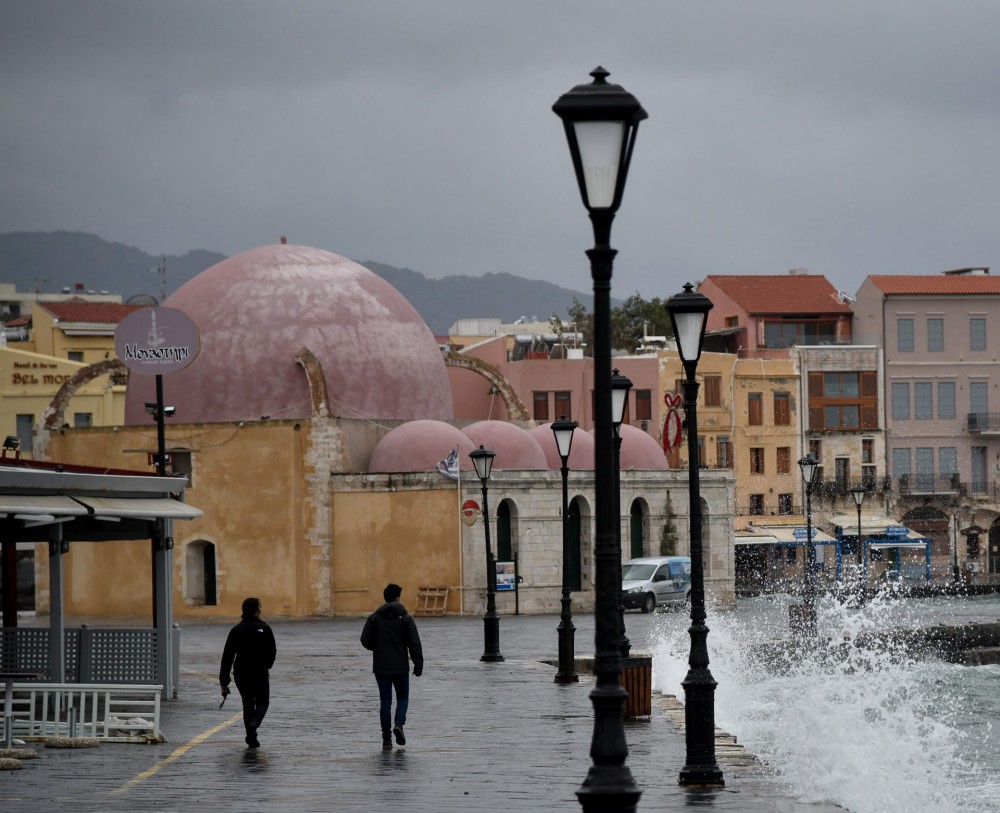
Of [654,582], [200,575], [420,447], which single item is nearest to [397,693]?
[420,447]

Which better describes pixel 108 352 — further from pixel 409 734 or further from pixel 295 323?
pixel 409 734

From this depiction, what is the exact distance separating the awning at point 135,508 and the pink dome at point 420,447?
27.6 metres

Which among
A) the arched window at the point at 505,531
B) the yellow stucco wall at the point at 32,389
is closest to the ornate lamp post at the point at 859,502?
the arched window at the point at 505,531

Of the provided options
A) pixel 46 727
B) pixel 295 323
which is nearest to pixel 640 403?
pixel 295 323

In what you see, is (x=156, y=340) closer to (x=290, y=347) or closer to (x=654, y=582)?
(x=290, y=347)

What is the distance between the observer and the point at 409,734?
60.0 ft

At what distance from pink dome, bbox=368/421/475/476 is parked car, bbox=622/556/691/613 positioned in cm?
524

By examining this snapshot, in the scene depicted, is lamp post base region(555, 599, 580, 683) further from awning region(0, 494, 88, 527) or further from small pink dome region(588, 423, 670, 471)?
small pink dome region(588, 423, 670, 471)

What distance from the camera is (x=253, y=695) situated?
17.2m

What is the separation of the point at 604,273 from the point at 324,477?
40.1 metres

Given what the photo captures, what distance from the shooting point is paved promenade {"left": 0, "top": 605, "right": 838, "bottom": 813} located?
1348 centimetres

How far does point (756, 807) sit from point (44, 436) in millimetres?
41089

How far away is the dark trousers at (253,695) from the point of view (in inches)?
671

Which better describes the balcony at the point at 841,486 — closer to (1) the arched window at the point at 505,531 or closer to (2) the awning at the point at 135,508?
(1) the arched window at the point at 505,531
